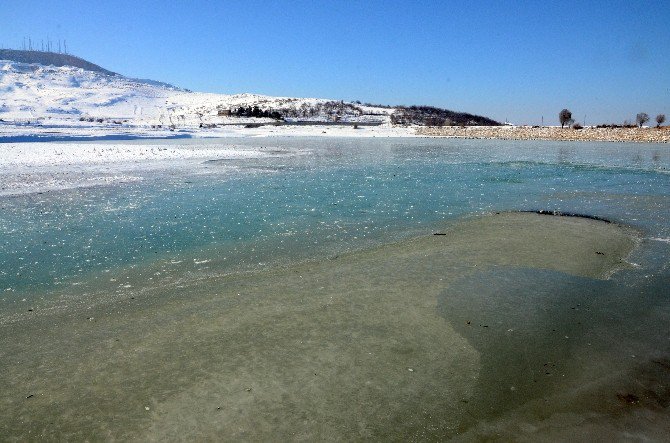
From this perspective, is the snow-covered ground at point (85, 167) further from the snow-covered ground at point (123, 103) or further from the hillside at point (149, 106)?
the snow-covered ground at point (123, 103)

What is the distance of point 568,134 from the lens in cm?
6000

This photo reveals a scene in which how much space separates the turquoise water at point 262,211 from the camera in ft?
27.1

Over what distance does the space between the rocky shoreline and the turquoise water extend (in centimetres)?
3690

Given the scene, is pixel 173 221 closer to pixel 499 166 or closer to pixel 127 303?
pixel 127 303

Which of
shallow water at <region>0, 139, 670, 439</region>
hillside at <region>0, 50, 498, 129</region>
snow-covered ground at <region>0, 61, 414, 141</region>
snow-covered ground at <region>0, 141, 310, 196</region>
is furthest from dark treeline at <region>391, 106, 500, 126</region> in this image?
shallow water at <region>0, 139, 670, 439</region>

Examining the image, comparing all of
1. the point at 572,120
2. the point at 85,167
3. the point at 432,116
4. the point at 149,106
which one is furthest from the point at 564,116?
the point at 149,106

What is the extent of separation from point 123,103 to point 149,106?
8575 mm

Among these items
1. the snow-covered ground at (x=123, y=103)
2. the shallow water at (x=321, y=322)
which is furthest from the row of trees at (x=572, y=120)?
the shallow water at (x=321, y=322)

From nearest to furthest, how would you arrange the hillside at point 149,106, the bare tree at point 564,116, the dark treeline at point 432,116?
1. the bare tree at point 564,116
2. the hillside at point 149,106
3. the dark treeline at point 432,116

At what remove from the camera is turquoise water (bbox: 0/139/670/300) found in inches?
326

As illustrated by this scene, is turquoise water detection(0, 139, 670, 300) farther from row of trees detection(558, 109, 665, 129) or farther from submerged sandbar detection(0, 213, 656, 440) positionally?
row of trees detection(558, 109, 665, 129)

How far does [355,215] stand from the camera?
11.8 metres

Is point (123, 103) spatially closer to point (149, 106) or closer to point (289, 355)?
point (149, 106)

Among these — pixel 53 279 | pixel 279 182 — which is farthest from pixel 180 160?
pixel 53 279
